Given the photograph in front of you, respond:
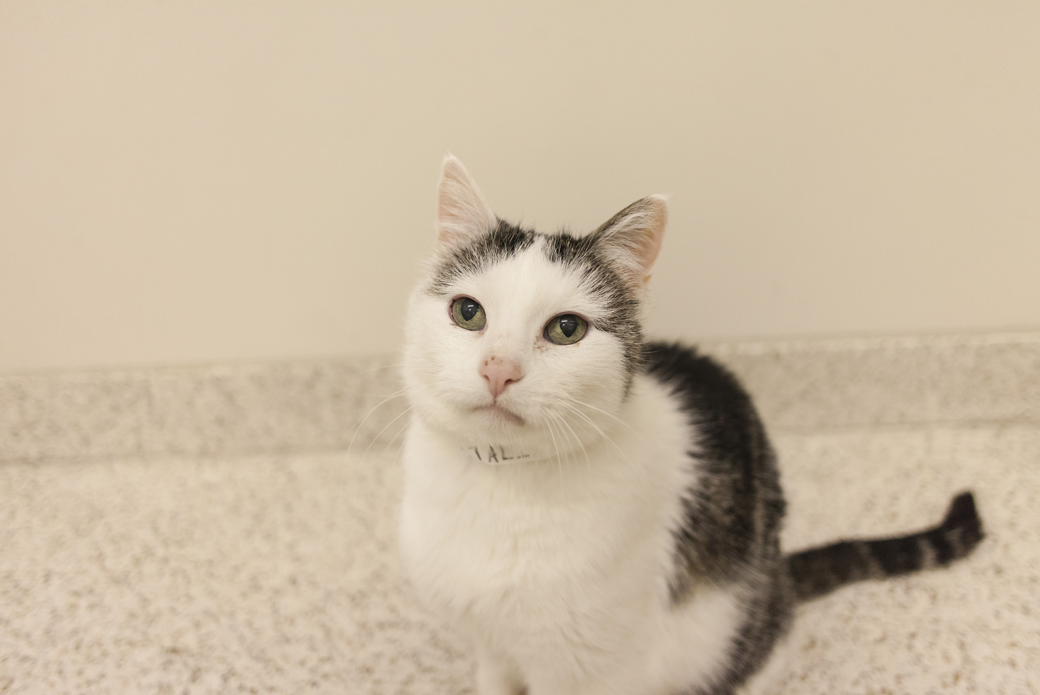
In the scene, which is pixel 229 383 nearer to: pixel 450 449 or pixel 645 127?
pixel 450 449

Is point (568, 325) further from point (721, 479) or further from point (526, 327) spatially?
point (721, 479)

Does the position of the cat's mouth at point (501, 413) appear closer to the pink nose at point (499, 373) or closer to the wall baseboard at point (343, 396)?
the pink nose at point (499, 373)

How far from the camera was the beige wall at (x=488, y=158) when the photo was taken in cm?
130

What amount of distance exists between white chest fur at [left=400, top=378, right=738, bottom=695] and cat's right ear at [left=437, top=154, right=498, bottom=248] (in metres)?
0.34

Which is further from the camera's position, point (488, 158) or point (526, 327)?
point (488, 158)

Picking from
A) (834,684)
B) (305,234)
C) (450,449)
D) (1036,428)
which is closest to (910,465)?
(1036,428)

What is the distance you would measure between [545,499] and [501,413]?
19 centimetres

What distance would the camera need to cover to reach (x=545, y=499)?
87cm

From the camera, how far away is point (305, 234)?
148 cm

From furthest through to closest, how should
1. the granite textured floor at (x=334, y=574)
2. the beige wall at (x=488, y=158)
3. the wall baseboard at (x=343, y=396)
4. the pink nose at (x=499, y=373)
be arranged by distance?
the wall baseboard at (x=343, y=396)
the beige wall at (x=488, y=158)
the granite textured floor at (x=334, y=574)
the pink nose at (x=499, y=373)

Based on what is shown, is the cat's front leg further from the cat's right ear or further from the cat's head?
the cat's right ear

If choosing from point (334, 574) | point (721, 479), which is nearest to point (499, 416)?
point (721, 479)

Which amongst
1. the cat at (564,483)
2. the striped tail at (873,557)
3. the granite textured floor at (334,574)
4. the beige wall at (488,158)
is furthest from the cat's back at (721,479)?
the beige wall at (488,158)

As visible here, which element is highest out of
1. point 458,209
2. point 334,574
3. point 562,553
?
point 458,209
